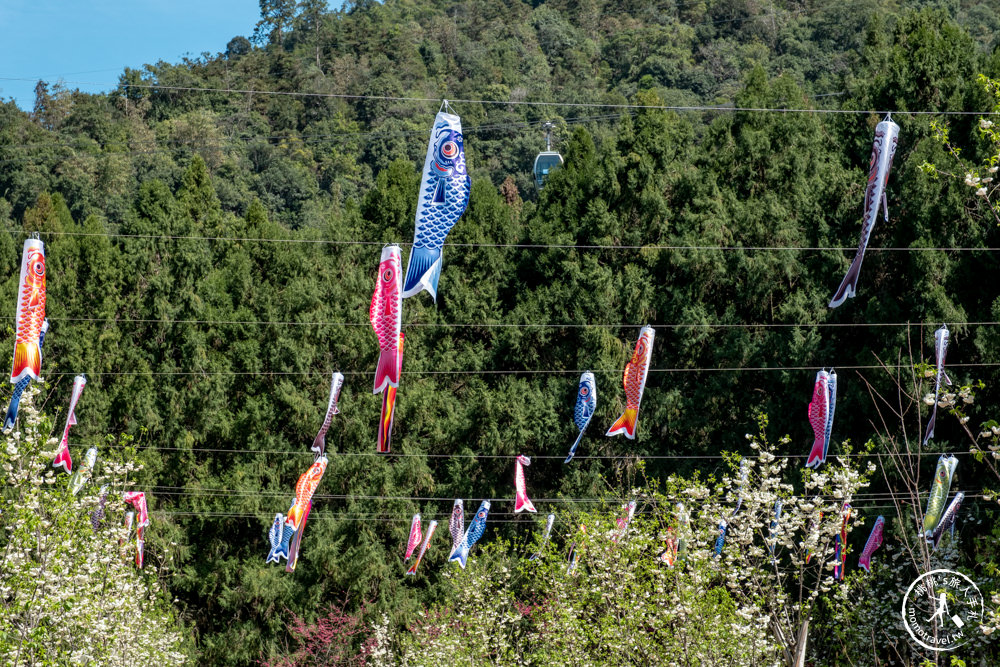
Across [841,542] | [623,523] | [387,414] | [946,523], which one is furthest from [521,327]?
[387,414]

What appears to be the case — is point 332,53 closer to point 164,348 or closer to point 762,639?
point 164,348

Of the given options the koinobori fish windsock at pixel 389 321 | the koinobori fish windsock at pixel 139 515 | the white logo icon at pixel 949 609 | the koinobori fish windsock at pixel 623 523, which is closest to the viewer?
the white logo icon at pixel 949 609

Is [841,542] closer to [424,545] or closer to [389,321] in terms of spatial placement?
[389,321]

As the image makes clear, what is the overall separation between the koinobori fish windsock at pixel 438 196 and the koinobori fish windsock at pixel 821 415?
6.37 m

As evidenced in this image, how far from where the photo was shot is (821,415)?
15.1 metres

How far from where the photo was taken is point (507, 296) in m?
23.7

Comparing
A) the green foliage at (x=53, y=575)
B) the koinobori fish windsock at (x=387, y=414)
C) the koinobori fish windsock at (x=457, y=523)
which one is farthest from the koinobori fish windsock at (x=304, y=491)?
the koinobori fish windsock at (x=457, y=523)

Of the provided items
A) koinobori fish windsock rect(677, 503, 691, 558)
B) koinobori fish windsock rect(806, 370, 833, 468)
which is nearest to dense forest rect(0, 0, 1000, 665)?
koinobori fish windsock rect(806, 370, 833, 468)

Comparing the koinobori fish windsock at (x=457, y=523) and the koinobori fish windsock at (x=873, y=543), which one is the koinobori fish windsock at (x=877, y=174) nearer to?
the koinobori fish windsock at (x=873, y=543)

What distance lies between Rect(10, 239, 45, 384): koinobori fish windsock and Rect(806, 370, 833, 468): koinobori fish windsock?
943 cm

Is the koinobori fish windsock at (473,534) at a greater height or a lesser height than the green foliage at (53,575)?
lesser

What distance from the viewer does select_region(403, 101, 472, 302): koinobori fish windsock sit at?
34.1 ft

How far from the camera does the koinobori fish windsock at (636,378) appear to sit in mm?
15273

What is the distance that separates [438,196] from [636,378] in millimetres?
5924
